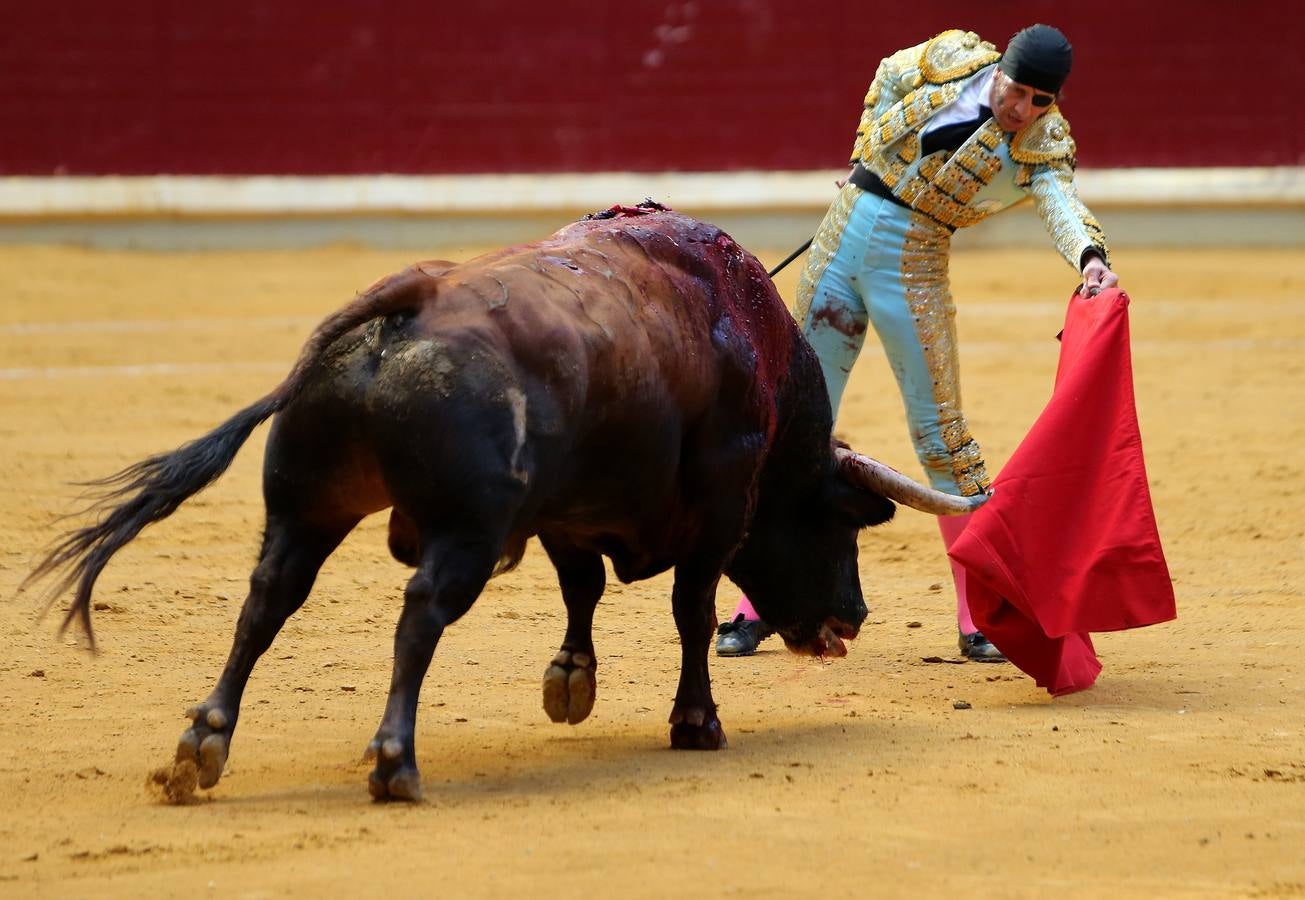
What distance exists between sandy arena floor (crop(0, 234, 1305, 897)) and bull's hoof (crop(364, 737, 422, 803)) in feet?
0.10

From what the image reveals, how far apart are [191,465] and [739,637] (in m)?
1.70

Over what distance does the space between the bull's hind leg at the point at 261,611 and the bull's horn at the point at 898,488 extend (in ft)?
3.81

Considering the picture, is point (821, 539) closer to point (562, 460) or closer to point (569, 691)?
point (569, 691)

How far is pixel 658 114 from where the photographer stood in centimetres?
1270

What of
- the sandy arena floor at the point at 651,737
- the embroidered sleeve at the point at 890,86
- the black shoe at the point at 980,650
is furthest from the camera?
the black shoe at the point at 980,650

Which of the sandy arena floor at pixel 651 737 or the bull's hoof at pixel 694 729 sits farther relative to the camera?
the bull's hoof at pixel 694 729

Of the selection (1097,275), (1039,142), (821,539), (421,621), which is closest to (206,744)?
(421,621)

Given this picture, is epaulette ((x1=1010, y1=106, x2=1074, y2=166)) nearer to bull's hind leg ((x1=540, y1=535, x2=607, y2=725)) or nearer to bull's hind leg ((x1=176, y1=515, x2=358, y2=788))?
bull's hind leg ((x1=540, y1=535, x2=607, y2=725))

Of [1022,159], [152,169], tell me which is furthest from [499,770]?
[152,169]

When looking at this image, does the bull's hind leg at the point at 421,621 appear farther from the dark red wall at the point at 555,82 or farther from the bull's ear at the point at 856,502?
the dark red wall at the point at 555,82

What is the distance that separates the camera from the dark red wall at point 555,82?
12148 mm

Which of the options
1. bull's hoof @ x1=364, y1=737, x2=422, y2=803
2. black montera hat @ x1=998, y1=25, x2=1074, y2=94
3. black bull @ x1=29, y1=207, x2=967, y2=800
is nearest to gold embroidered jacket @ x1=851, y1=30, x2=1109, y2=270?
black montera hat @ x1=998, y1=25, x2=1074, y2=94

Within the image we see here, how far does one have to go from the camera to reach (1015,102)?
4.10m

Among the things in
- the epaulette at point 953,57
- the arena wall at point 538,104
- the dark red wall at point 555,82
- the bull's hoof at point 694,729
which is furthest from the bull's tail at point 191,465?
the dark red wall at point 555,82
